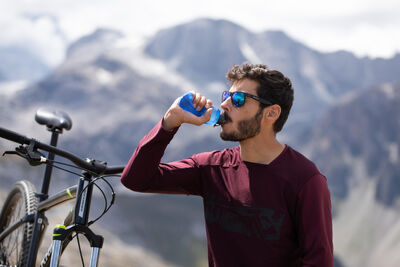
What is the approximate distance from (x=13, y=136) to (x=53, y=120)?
5.23 feet

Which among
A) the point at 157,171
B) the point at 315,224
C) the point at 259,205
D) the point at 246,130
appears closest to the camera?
the point at 315,224

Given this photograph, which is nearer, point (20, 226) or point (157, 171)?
point (157, 171)

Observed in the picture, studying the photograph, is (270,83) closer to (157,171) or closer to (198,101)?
(198,101)

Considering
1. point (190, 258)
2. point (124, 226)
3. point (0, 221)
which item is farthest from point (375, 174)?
point (0, 221)

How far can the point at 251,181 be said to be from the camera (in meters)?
2.82

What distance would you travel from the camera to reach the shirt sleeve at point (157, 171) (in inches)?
115

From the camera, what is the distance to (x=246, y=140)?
2.98m

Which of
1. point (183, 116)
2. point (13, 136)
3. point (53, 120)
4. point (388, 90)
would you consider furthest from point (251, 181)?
point (388, 90)

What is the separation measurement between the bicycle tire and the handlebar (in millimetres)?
1295

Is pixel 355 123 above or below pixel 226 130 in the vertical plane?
above

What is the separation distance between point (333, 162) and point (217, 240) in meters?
205

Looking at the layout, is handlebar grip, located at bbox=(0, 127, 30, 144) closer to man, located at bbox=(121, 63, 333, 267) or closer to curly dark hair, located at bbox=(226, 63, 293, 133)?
man, located at bbox=(121, 63, 333, 267)

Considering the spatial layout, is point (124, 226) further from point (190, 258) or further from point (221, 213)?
point (221, 213)

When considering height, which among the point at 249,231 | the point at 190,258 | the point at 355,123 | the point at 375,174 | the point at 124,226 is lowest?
the point at 249,231
